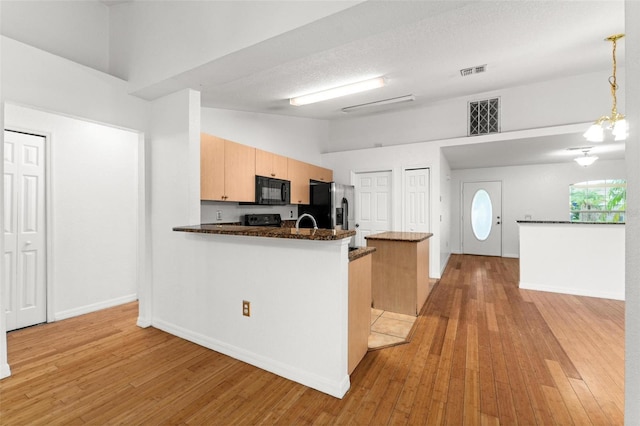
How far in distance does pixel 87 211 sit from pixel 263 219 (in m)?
2.15

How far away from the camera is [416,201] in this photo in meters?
5.14

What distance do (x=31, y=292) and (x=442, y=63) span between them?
5141 millimetres

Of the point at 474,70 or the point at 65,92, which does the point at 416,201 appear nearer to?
the point at 474,70

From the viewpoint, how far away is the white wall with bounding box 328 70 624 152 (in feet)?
13.5

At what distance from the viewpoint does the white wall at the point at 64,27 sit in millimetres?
2311

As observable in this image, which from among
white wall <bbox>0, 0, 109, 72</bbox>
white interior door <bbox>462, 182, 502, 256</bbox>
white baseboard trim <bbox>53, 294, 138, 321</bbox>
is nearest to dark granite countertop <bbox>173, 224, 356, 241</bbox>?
white baseboard trim <bbox>53, 294, 138, 321</bbox>

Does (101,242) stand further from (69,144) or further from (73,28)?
(73,28)

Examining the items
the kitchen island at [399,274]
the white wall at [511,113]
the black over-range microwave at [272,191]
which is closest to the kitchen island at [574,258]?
the white wall at [511,113]

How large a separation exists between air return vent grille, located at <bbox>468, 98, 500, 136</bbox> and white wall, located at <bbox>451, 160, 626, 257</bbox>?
113 inches

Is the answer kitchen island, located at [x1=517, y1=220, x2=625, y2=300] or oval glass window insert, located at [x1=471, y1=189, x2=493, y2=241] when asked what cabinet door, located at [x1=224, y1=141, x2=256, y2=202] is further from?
oval glass window insert, located at [x1=471, y1=189, x2=493, y2=241]

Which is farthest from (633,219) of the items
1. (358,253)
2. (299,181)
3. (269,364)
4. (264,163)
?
(299,181)

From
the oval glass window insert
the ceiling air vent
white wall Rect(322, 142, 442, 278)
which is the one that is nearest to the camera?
the ceiling air vent

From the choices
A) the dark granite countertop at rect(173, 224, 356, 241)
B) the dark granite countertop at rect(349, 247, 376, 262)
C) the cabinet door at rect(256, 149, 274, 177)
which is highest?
the cabinet door at rect(256, 149, 274, 177)

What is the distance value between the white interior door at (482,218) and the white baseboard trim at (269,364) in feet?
21.7
